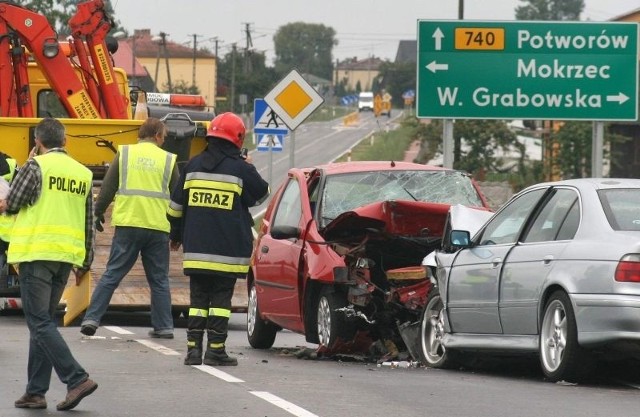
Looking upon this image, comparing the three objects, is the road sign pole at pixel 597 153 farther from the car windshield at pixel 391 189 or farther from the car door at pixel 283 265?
the car door at pixel 283 265

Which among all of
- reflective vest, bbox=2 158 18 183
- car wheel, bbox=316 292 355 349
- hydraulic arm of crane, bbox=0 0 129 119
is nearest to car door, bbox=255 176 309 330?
car wheel, bbox=316 292 355 349

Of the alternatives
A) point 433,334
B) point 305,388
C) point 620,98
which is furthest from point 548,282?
point 620,98

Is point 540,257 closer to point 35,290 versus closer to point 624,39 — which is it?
point 35,290

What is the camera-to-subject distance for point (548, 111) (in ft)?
66.9

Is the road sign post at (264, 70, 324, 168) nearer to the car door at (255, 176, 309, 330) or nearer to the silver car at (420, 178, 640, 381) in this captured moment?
the car door at (255, 176, 309, 330)

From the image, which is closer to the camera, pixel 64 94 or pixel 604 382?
pixel 604 382

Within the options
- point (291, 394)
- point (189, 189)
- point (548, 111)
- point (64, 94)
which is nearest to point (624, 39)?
point (548, 111)

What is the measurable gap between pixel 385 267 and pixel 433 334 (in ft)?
3.25

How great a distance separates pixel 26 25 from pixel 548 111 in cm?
666

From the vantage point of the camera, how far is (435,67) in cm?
2012

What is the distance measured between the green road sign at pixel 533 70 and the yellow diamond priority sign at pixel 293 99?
11.2ft

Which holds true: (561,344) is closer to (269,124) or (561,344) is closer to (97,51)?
(97,51)

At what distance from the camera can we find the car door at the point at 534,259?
36.7ft

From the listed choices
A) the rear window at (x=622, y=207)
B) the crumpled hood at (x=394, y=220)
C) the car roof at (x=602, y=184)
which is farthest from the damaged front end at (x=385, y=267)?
the rear window at (x=622, y=207)
